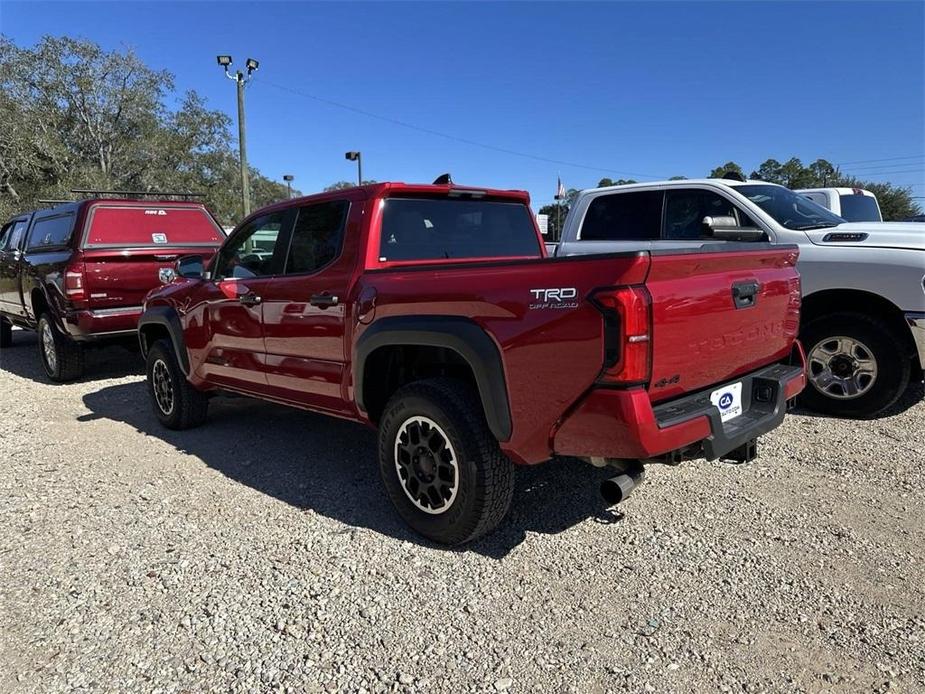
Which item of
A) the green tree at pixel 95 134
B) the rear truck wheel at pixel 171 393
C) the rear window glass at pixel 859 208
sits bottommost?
the rear truck wheel at pixel 171 393

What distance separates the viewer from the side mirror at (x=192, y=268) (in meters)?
5.11

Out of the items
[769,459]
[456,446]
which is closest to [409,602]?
[456,446]

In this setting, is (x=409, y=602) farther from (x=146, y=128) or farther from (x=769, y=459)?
(x=146, y=128)

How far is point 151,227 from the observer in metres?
7.63

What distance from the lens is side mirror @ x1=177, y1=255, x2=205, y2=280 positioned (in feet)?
16.8

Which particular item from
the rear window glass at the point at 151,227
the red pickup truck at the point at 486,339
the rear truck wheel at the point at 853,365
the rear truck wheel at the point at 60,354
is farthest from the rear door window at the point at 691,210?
the rear truck wheel at the point at 60,354

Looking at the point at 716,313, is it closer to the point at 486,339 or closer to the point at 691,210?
the point at 486,339

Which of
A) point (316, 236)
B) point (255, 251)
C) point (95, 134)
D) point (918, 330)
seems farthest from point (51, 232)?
point (95, 134)

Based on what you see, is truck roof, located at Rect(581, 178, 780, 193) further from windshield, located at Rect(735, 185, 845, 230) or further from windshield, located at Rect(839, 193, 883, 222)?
windshield, located at Rect(839, 193, 883, 222)

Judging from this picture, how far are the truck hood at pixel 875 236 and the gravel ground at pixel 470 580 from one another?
1494mm

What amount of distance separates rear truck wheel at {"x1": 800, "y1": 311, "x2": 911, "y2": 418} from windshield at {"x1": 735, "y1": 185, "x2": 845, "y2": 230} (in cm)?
95

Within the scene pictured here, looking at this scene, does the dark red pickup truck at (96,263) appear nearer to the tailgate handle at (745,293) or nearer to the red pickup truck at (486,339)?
the red pickup truck at (486,339)

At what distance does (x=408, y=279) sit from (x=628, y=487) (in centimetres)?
147

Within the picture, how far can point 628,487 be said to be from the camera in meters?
2.76
